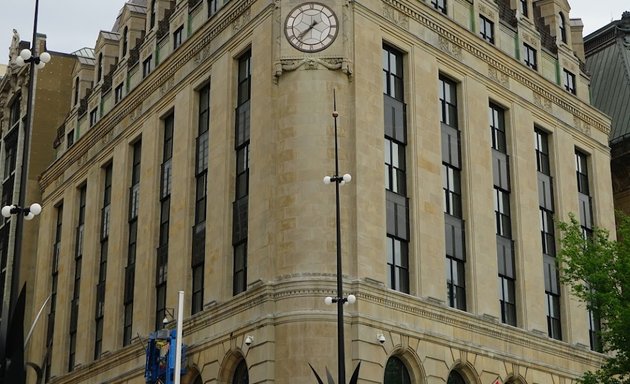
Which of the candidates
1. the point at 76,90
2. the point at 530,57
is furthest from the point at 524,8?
the point at 76,90

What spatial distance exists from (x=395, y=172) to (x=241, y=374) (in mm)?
9924

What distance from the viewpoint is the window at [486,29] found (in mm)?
48688

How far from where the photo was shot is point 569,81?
177ft

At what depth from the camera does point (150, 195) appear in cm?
4869

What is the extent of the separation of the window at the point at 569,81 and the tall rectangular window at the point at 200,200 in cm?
1907

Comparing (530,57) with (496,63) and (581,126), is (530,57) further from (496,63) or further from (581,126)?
(581,126)

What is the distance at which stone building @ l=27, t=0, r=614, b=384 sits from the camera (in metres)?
37.9

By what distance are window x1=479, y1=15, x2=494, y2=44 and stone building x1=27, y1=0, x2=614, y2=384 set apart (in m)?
0.15

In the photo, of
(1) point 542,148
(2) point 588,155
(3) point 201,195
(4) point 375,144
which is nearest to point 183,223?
(3) point 201,195

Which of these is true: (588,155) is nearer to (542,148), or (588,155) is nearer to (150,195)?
(542,148)

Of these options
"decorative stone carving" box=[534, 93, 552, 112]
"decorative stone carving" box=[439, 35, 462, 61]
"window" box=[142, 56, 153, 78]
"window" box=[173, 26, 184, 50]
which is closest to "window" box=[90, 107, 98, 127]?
"window" box=[142, 56, 153, 78]

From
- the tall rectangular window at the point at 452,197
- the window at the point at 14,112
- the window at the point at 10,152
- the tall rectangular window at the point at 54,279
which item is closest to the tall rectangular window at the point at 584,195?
the tall rectangular window at the point at 452,197

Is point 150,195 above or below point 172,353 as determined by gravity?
above

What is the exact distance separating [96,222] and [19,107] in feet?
67.2
